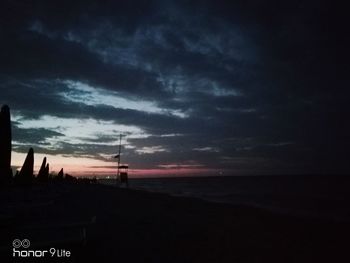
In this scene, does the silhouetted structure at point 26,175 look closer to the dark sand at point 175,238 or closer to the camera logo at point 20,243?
the dark sand at point 175,238

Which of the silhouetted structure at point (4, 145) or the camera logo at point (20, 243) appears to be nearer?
the camera logo at point (20, 243)

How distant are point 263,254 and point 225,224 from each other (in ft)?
19.5

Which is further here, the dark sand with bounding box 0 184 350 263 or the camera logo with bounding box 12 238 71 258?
the dark sand with bounding box 0 184 350 263

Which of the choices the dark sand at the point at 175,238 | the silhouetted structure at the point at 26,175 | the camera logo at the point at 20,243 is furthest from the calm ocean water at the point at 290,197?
the camera logo at the point at 20,243

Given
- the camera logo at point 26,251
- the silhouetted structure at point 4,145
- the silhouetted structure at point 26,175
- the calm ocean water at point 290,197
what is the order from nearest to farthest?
the camera logo at point 26,251, the silhouetted structure at point 4,145, the silhouetted structure at point 26,175, the calm ocean water at point 290,197

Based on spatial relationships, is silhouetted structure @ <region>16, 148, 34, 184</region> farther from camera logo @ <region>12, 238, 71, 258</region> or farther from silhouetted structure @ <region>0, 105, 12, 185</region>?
camera logo @ <region>12, 238, 71, 258</region>

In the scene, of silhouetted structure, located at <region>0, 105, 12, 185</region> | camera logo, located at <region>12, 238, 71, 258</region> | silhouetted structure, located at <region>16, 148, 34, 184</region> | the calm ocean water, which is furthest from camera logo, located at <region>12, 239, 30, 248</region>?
the calm ocean water

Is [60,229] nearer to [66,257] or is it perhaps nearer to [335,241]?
[66,257]

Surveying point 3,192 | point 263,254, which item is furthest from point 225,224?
point 3,192

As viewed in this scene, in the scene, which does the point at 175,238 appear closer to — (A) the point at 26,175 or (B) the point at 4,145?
(B) the point at 4,145

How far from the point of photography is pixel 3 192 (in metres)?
18.8

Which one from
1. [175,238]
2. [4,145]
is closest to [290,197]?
[175,238]

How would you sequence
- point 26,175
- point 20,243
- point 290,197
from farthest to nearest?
point 290,197 → point 26,175 → point 20,243

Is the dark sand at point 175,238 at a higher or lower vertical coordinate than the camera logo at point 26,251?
lower
